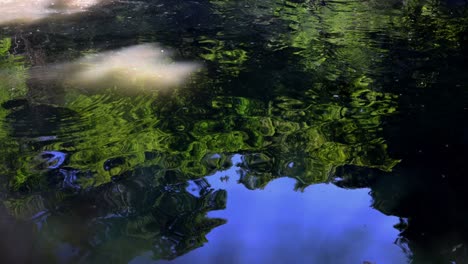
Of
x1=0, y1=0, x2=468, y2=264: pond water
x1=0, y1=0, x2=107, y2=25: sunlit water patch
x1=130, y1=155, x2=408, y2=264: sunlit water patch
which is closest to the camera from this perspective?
x1=130, y1=155, x2=408, y2=264: sunlit water patch

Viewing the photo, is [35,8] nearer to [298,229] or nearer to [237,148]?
[237,148]

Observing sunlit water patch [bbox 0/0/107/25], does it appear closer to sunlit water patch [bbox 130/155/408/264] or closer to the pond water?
the pond water

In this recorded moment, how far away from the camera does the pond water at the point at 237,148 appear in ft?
9.20

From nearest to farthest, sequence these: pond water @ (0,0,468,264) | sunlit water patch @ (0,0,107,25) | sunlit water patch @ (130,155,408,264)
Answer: sunlit water patch @ (130,155,408,264) < pond water @ (0,0,468,264) < sunlit water patch @ (0,0,107,25)

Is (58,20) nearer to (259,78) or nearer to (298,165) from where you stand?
(259,78)

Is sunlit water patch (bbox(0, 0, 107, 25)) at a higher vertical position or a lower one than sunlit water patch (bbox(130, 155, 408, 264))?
higher

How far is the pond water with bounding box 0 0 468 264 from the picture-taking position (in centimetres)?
280

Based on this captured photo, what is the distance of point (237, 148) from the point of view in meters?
3.78

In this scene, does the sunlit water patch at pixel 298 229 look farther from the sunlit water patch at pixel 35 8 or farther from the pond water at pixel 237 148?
the sunlit water patch at pixel 35 8

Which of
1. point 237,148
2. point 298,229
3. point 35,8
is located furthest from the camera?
point 35,8

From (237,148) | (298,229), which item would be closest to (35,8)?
(237,148)

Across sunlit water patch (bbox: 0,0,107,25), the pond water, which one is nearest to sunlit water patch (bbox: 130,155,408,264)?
the pond water

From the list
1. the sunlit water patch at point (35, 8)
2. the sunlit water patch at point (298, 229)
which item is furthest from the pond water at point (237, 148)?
the sunlit water patch at point (35, 8)

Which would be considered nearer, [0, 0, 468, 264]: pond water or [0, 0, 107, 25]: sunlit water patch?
[0, 0, 468, 264]: pond water
